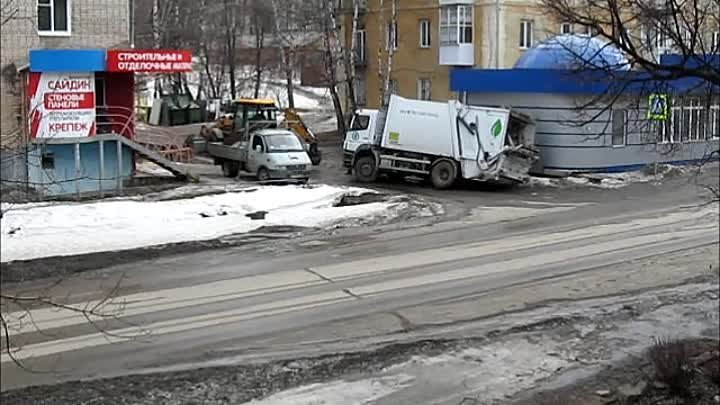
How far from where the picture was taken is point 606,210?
2370 cm

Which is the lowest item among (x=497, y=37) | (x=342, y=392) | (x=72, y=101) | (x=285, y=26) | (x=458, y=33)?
(x=342, y=392)

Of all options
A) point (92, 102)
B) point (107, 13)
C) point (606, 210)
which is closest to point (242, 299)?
point (606, 210)

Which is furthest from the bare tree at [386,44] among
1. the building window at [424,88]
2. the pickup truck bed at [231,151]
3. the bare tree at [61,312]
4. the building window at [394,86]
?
the bare tree at [61,312]

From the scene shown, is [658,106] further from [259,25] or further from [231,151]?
[259,25]

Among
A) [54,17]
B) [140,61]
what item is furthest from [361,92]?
[54,17]

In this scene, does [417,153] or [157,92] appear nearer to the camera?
[417,153]

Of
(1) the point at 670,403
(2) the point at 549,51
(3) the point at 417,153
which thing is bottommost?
(1) the point at 670,403

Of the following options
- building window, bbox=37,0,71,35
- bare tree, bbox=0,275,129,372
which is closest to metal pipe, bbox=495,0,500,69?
building window, bbox=37,0,71,35

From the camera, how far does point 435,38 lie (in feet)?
130

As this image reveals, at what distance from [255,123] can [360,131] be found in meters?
8.31

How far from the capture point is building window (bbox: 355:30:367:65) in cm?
3928

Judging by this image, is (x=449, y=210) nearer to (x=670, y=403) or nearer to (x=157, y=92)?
(x=670, y=403)

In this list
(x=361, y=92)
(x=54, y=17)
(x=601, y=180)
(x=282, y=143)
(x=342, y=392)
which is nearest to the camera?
(x=342, y=392)

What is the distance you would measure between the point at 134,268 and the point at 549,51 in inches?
728
